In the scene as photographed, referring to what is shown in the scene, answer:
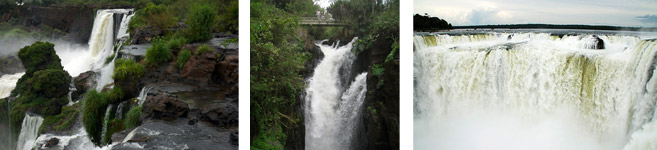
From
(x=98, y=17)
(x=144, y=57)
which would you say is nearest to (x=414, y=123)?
(x=144, y=57)

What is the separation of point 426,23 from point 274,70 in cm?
146

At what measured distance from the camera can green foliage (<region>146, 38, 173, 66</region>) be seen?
3.00 meters

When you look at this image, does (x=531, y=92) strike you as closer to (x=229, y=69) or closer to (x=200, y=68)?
(x=229, y=69)

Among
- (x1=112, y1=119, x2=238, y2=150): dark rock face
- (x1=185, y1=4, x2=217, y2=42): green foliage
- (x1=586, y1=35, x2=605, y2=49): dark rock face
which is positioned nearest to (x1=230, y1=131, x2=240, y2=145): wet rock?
(x1=112, y1=119, x2=238, y2=150): dark rock face

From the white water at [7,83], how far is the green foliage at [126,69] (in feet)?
1.69

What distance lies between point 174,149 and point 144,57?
2.13ft

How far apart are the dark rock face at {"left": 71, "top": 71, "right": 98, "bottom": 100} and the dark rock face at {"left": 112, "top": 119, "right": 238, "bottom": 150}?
39cm

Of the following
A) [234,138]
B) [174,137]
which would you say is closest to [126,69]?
[174,137]

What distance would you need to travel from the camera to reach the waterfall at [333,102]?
3760 millimetres

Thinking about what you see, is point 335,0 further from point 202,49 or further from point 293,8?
point 202,49

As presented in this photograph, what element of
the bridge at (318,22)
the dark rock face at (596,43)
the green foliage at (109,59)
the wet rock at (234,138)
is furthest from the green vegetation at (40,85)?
the dark rock face at (596,43)

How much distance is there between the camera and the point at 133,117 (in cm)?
296

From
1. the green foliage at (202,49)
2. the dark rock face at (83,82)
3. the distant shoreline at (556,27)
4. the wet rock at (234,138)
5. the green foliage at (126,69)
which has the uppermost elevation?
the distant shoreline at (556,27)

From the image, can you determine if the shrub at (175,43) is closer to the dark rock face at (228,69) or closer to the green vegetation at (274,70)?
the dark rock face at (228,69)
